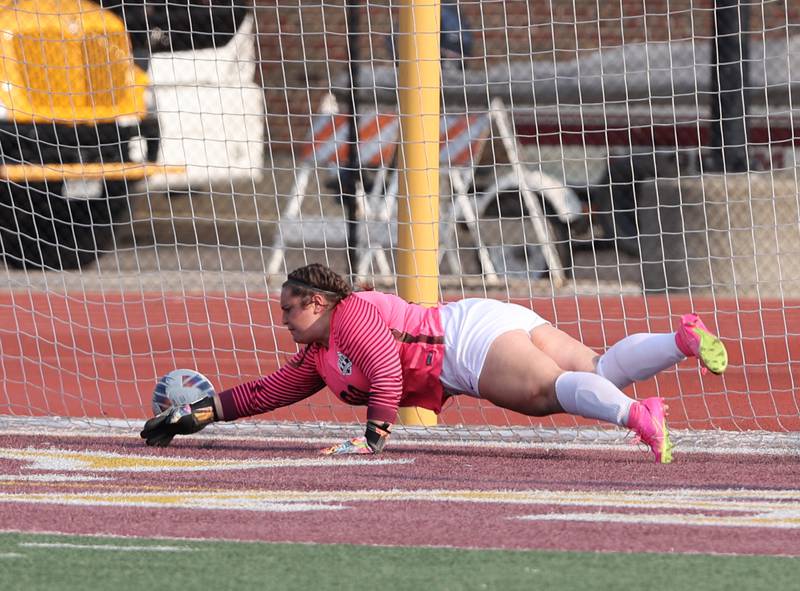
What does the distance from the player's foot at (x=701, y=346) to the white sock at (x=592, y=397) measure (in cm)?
29

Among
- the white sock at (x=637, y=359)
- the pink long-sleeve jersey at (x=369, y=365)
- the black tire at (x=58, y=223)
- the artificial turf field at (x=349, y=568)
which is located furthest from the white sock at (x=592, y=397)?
the black tire at (x=58, y=223)

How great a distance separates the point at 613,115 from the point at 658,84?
2.93 feet

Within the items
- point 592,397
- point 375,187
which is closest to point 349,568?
point 592,397

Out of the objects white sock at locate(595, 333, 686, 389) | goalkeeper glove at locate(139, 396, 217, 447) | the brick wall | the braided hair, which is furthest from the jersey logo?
the brick wall

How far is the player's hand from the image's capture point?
5.46 meters

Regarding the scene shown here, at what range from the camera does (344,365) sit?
5.49 meters

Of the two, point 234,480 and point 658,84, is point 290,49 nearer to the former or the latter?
point 658,84

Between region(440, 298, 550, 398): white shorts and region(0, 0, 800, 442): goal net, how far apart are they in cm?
102

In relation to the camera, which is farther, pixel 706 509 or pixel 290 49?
pixel 290 49

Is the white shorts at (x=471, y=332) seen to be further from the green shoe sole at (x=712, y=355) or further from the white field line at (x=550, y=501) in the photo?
the white field line at (x=550, y=501)

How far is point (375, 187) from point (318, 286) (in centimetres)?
711

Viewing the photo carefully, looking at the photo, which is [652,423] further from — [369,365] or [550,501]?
[369,365]

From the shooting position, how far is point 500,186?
13.4 metres

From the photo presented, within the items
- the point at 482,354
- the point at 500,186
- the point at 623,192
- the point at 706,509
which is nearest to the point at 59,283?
the point at 500,186
